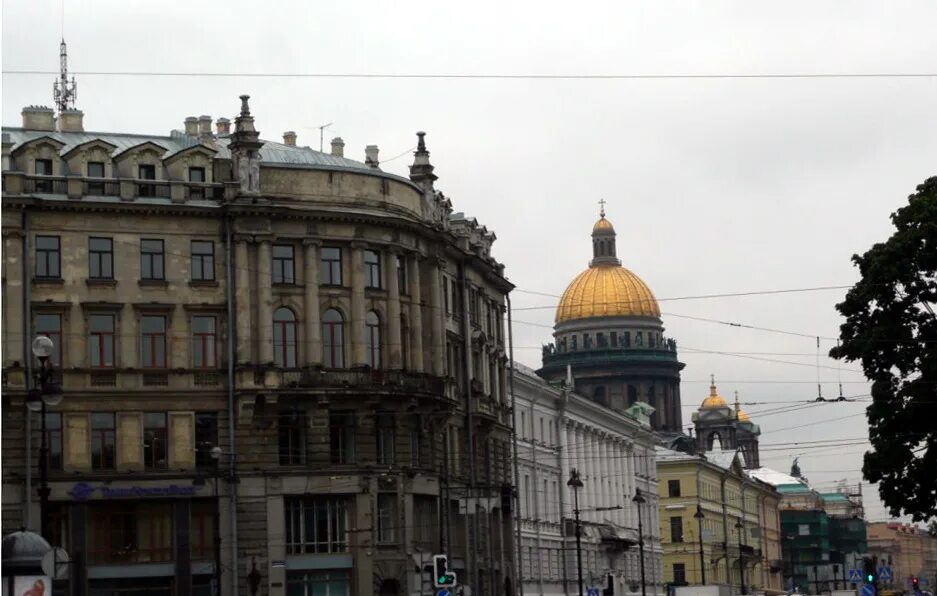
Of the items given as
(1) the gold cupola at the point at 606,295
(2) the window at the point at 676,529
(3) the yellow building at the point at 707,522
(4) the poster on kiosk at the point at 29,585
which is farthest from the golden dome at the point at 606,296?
(4) the poster on kiosk at the point at 29,585

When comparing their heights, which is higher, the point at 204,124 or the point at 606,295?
the point at 606,295

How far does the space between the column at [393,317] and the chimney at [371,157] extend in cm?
637

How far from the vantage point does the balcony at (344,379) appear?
67.8m

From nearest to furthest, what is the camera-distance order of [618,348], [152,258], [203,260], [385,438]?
[152,258] → [203,260] → [385,438] → [618,348]

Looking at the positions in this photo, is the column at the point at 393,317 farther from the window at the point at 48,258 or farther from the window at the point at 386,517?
the window at the point at 48,258

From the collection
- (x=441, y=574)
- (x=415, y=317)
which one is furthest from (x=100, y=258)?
(x=441, y=574)

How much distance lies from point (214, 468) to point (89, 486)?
4393 mm

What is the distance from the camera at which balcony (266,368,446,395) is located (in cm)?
6781

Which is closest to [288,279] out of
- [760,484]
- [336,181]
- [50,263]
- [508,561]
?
[336,181]

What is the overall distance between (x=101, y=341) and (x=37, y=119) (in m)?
10.3

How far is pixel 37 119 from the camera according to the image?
235 feet

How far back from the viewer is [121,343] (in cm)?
6625

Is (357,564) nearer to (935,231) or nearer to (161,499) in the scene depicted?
(161,499)

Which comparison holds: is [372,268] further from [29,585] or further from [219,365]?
[29,585]
